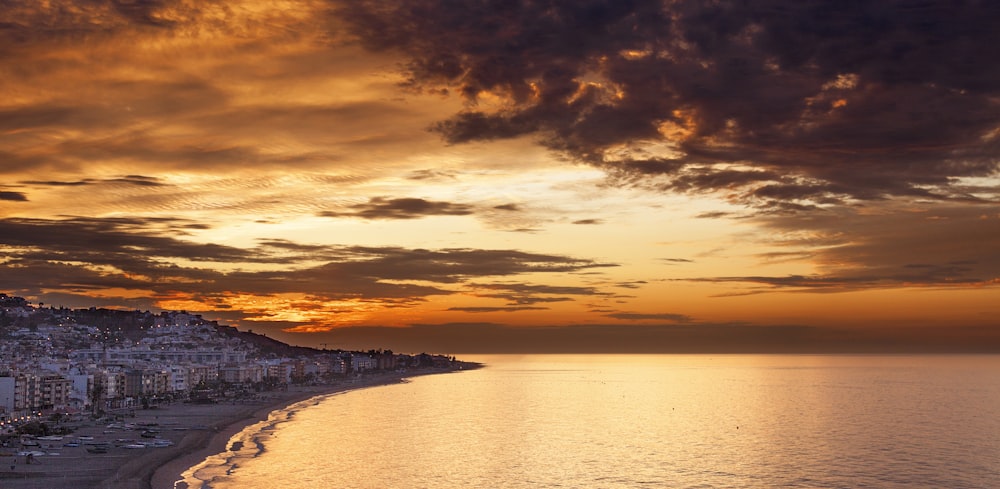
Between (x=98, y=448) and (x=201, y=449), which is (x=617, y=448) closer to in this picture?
(x=201, y=449)

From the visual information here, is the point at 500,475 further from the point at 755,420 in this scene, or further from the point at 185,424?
the point at 755,420

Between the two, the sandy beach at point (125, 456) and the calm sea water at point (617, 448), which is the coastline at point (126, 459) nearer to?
the sandy beach at point (125, 456)

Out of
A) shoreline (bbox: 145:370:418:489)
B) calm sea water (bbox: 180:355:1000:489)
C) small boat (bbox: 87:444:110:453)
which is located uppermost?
small boat (bbox: 87:444:110:453)

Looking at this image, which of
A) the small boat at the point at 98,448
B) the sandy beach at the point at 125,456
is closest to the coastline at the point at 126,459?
the sandy beach at the point at 125,456

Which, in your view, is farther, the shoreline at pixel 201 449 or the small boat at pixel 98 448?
the small boat at pixel 98 448

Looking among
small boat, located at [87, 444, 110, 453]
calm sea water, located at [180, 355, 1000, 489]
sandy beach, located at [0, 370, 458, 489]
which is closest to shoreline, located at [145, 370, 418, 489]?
sandy beach, located at [0, 370, 458, 489]

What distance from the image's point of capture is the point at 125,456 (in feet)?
270

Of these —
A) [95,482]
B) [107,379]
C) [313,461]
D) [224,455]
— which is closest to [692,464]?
[313,461]

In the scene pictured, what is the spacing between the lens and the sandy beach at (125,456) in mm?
67500

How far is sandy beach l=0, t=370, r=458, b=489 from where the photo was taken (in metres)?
67.5

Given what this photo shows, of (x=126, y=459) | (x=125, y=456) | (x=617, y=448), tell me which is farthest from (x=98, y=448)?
(x=617, y=448)

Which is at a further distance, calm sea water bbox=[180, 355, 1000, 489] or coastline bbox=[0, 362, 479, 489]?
calm sea water bbox=[180, 355, 1000, 489]

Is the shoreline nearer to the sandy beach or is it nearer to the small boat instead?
the sandy beach

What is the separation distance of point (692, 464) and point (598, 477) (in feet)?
46.5
